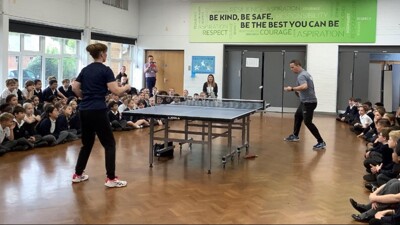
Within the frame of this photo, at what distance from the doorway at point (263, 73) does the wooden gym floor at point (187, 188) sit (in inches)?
295

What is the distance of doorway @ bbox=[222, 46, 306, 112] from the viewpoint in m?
15.4

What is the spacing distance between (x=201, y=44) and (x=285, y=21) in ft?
10.1

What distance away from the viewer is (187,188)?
525cm

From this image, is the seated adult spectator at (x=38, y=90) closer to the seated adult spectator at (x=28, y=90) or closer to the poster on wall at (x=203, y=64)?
the seated adult spectator at (x=28, y=90)

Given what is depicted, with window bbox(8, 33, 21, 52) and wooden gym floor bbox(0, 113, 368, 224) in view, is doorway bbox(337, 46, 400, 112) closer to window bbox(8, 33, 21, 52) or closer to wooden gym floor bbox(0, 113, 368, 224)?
wooden gym floor bbox(0, 113, 368, 224)

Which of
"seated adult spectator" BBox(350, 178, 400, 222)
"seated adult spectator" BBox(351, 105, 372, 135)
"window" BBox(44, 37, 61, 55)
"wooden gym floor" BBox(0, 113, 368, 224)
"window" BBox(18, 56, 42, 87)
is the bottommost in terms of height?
"wooden gym floor" BBox(0, 113, 368, 224)

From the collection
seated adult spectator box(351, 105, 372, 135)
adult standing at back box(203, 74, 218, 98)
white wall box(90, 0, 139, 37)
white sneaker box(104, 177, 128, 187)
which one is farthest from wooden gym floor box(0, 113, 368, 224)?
white wall box(90, 0, 139, 37)

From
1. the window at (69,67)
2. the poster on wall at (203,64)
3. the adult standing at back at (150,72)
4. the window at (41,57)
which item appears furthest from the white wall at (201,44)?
the window at (41,57)

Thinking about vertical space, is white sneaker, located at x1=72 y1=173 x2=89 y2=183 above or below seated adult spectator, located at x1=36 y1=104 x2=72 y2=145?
below

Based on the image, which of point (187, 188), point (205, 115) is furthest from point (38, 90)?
point (187, 188)

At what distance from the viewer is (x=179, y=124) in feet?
37.0

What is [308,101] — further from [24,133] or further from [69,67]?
[69,67]

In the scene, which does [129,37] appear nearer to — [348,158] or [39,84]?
[39,84]

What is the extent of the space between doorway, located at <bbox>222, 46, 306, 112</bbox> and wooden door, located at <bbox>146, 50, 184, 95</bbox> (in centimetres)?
172
